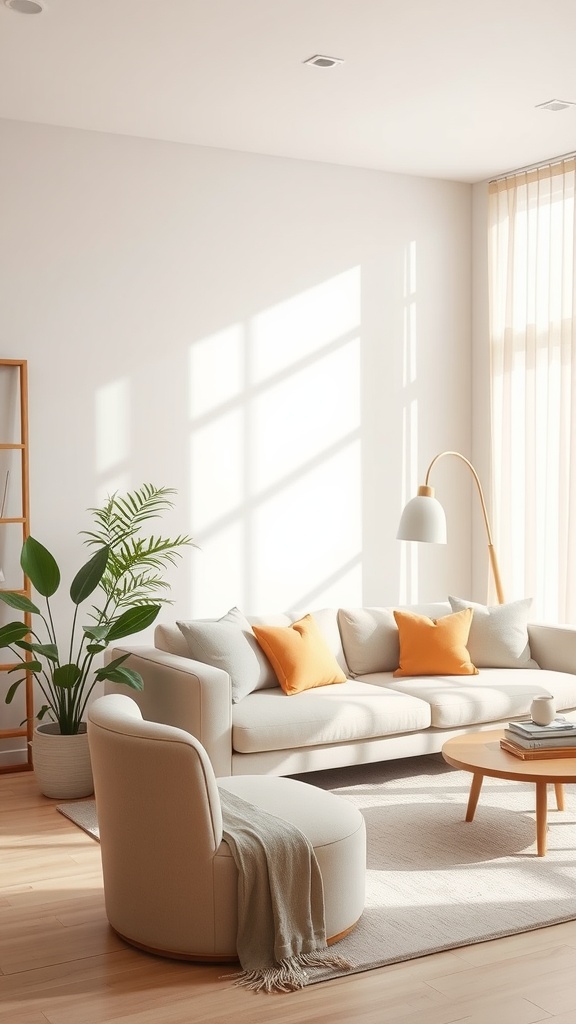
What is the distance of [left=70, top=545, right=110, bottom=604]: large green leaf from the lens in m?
5.04

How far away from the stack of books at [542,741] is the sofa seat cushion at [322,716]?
78 cm

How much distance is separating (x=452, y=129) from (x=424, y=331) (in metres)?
1.43

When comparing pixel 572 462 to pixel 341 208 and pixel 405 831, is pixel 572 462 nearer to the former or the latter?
pixel 341 208

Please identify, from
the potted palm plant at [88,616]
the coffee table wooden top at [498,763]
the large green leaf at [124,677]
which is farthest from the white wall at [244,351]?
the coffee table wooden top at [498,763]

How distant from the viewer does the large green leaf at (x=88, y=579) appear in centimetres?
504

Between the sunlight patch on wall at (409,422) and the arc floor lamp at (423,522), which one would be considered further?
the sunlight patch on wall at (409,422)

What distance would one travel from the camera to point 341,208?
648cm

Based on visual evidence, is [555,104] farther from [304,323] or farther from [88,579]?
[88,579]

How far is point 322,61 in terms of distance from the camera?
15.3 feet

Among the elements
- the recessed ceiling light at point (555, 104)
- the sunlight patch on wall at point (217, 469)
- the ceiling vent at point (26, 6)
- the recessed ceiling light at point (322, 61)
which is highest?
the recessed ceiling light at point (555, 104)

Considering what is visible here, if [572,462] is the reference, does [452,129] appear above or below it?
above

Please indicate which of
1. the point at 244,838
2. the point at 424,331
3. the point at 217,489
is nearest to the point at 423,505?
the point at 217,489

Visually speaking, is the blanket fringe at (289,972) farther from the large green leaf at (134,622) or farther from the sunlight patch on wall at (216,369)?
the sunlight patch on wall at (216,369)

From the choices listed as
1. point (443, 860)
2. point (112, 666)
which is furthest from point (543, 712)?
point (112, 666)
